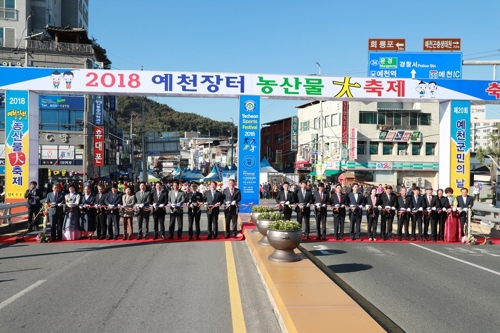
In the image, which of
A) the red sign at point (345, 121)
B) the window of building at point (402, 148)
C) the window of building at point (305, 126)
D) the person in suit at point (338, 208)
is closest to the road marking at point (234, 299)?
the person in suit at point (338, 208)

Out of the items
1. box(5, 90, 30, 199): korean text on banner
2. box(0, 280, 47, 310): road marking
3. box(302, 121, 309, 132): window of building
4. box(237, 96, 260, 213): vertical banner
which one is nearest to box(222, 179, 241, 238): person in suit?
box(237, 96, 260, 213): vertical banner

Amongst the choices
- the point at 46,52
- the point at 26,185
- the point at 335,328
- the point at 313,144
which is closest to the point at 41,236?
the point at 26,185

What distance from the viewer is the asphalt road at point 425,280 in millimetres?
6027

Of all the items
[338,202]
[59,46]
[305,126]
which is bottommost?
[338,202]

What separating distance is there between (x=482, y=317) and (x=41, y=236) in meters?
11.7

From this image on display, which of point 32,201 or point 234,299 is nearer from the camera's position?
point 234,299

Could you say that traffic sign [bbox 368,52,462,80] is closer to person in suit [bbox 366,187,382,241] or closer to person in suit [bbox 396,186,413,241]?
person in suit [bbox 396,186,413,241]

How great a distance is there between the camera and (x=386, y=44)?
803 inches

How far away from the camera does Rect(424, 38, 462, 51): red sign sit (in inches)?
806

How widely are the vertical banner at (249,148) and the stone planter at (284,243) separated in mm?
8547

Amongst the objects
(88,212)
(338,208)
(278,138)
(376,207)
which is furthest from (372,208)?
(278,138)

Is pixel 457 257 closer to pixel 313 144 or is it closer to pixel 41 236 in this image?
pixel 41 236

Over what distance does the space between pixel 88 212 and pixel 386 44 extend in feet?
51.1

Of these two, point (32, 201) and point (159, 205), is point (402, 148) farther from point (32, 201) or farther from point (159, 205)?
point (32, 201)
